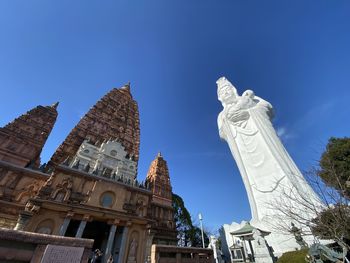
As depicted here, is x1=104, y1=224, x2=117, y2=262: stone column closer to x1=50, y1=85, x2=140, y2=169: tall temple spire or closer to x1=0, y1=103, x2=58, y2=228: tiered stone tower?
x1=0, y1=103, x2=58, y2=228: tiered stone tower

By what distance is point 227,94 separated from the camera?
27.2 meters

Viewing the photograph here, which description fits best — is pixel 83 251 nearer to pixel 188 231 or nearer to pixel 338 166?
pixel 338 166

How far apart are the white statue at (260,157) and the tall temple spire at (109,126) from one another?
14.8m

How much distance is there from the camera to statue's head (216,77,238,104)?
26703mm

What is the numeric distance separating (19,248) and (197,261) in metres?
6.42

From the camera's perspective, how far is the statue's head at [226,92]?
2670cm

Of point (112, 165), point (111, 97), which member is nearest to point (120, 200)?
point (112, 165)

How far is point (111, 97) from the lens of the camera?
116ft

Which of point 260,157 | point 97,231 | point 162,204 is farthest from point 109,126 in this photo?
point 260,157

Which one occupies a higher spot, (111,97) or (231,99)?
(111,97)

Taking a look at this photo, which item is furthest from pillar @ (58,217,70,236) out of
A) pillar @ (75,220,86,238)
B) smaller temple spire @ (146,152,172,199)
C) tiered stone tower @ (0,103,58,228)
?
smaller temple spire @ (146,152,172,199)

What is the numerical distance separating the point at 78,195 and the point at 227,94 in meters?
23.6

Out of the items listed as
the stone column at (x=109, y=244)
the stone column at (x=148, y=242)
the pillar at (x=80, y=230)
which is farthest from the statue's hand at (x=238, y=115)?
the pillar at (x=80, y=230)

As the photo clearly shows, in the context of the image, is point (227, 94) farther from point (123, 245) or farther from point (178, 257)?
point (178, 257)
